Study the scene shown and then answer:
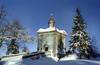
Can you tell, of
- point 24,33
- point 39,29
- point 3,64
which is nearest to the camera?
point 3,64

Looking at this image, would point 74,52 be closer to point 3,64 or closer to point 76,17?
point 76,17

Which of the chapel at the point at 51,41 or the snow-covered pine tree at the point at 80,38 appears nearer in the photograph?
the snow-covered pine tree at the point at 80,38

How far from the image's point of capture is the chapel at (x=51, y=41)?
28.1 m

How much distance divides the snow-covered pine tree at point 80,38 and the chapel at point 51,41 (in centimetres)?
677

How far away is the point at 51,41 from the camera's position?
28609 mm

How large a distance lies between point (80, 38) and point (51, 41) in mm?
9600

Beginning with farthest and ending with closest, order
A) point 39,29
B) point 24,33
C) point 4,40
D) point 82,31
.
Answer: point 39,29 < point 82,31 < point 24,33 < point 4,40

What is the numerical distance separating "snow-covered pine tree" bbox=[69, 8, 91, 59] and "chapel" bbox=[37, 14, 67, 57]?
677 cm

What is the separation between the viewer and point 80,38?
20953 mm

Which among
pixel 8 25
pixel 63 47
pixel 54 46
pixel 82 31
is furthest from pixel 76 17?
pixel 8 25

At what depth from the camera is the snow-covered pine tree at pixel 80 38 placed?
20.4m

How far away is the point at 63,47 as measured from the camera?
3181cm

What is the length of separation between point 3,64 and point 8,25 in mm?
6263

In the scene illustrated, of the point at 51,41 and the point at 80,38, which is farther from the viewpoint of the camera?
the point at 51,41
